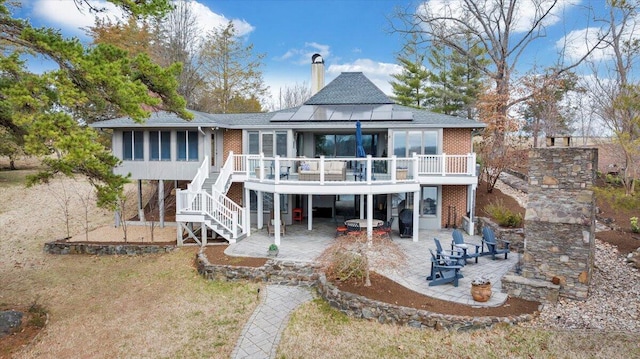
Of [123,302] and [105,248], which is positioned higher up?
[105,248]

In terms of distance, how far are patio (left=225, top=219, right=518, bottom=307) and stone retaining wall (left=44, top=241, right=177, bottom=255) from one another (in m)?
3.11

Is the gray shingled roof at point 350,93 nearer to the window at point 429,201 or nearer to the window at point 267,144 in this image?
the window at point 267,144

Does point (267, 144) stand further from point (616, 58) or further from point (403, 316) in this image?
point (616, 58)

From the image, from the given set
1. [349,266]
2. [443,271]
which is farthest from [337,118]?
[443,271]

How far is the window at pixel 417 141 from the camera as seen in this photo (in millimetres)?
16188

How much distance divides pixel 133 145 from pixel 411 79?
26.6 meters

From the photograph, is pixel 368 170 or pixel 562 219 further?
pixel 368 170

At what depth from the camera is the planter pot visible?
868 centimetres

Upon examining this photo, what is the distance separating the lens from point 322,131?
17.6 meters

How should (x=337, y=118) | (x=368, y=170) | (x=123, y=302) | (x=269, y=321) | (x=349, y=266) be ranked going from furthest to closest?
(x=337, y=118)
(x=368, y=170)
(x=123, y=302)
(x=349, y=266)
(x=269, y=321)

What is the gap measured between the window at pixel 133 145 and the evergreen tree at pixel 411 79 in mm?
25304

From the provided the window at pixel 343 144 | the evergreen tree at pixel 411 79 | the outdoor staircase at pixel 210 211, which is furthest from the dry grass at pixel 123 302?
the evergreen tree at pixel 411 79

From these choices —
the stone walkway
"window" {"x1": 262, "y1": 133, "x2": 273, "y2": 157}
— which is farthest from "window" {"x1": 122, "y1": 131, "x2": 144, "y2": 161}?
the stone walkway

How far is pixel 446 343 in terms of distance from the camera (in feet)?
24.9
